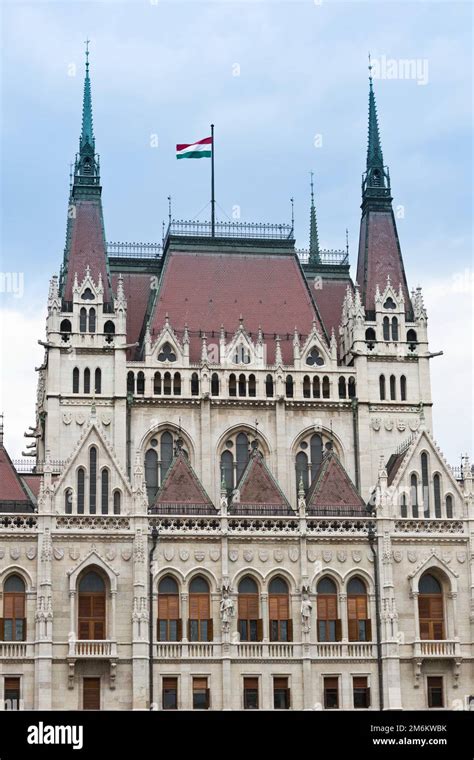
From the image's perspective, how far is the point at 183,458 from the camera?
77375 mm

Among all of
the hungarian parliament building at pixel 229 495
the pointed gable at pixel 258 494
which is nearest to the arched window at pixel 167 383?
the hungarian parliament building at pixel 229 495

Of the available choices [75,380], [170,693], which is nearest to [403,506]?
[170,693]

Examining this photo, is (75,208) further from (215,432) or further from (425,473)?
(425,473)

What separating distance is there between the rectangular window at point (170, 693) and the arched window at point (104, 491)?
29.4 ft

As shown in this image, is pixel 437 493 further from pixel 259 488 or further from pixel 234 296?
pixel 234 296

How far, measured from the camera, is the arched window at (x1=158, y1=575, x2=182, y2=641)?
73.0 m

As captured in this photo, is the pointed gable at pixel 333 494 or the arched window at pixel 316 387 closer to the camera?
the pointed gable at pixel 333 494

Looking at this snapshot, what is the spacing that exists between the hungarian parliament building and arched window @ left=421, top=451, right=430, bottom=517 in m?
0.13

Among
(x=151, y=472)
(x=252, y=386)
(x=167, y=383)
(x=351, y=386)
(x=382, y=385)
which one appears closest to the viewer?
(x=151, y=472)

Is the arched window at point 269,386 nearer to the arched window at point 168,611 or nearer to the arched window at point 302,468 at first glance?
the arched window at point 302,468

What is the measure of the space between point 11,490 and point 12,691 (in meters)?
10.1

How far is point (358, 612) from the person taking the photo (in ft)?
245

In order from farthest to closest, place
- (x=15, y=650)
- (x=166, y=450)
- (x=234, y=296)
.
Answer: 1. (x=234, y=296)
2. (x=166, y=450)
3. (x=15, y=650)

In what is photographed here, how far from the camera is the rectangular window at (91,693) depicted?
7119 centimetres
